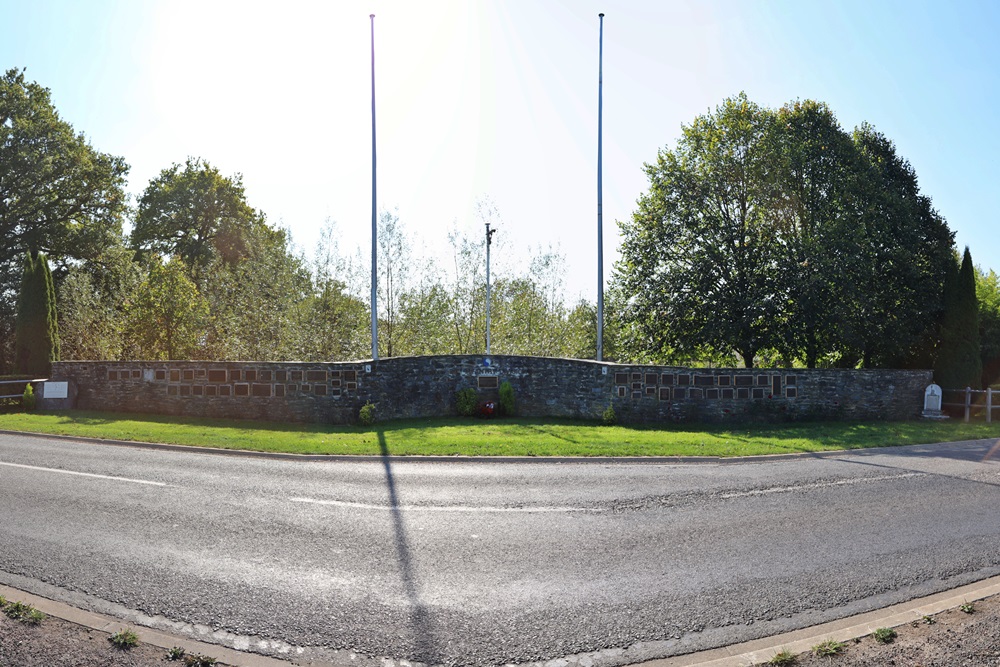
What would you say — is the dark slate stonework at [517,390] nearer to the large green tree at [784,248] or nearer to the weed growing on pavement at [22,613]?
the large green tree at [784,248]

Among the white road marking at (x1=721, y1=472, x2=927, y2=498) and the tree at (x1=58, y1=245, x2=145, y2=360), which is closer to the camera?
the white road marking at (x1=721, y1=472, x2=927, y2=498)

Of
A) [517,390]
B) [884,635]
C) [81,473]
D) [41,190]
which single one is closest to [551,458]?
[517,390]

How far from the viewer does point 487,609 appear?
514cm

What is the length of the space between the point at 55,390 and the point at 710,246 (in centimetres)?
2439

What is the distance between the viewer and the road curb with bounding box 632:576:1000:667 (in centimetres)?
436

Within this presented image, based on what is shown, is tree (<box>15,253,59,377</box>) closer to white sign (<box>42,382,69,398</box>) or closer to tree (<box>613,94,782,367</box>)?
white sign (<box>42,382,69,398</box>)

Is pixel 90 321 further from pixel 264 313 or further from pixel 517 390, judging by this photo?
pixel 517 390

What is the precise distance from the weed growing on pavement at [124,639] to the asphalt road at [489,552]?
0.36m

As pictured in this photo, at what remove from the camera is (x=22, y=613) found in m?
4.86

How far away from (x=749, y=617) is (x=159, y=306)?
27.6 metres

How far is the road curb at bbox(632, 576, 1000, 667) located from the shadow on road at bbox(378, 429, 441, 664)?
1521mm

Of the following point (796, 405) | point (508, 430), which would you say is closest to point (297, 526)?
point (508, 430)

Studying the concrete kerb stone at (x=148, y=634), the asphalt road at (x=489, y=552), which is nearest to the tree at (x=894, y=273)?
the asphalt road at (x=489, y=552)

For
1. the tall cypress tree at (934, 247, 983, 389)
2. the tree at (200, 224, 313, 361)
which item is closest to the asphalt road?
the tall cypress tree at (934, 247, 983, 389)
